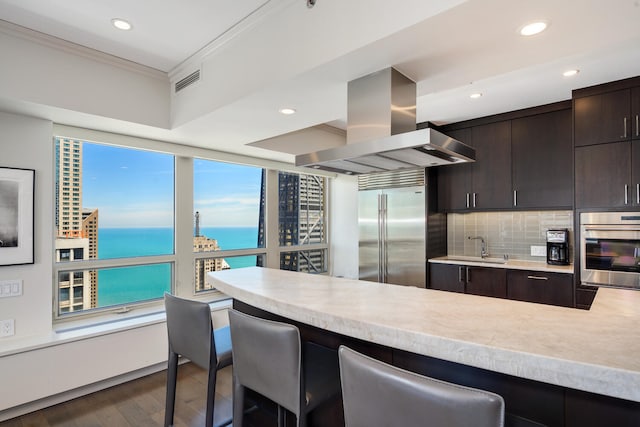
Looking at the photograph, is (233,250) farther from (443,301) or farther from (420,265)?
(443,301)

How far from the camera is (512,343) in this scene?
0.98 meters

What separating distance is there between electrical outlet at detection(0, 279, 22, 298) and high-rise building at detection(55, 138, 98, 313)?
1.20ft

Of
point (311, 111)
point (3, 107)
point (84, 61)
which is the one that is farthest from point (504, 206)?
point (3, 107)

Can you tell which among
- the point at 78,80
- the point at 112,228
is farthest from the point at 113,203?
the point at 78,80

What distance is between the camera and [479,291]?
3.81 m

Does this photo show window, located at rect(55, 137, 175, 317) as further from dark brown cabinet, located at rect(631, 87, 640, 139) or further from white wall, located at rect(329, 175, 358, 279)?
dark brown cabinet, located at rect(631, 87, 640, 139)

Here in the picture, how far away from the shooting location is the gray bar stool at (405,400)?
31.5 inches

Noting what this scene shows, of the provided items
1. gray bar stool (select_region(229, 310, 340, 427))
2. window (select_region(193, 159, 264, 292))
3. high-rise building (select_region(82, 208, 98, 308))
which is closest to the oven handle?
gray bar stool (select_region(229, 310, 340, 427))

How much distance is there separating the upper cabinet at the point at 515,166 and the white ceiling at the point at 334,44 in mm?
473

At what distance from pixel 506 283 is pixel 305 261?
2773 millimetres

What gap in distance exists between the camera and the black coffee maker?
3.59 metres

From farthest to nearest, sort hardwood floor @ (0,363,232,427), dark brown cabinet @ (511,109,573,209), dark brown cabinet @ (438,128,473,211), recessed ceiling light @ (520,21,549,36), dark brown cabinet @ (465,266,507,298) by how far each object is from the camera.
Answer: dark brown cabinet @ (438,128,473,211)
dark brown cabinet @ (465,266,507,298)
dark brown cabinet @ (511,109,573,209)
hardwood floor @ (0,363,232,427)
recessed ceiling light @ (520,21,549,36)

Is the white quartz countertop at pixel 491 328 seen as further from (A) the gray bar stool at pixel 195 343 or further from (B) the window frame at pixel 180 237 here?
(B) the window frame at pixel 180 237

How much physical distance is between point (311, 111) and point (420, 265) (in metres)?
2.51
